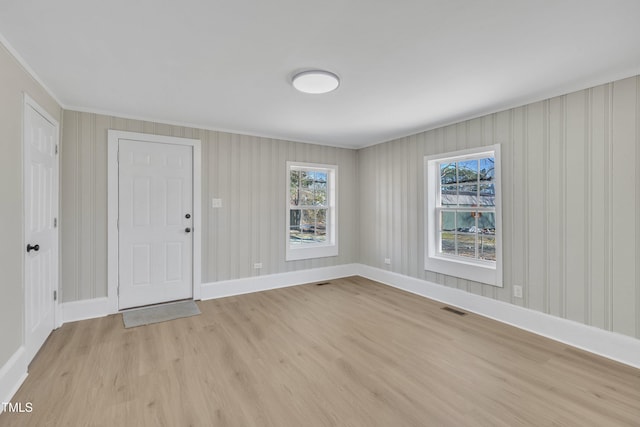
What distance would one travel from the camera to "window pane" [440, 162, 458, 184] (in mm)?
3901

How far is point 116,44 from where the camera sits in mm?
1992

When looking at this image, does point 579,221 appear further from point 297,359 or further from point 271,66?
point 271,66

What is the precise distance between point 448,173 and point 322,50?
264 centimetres

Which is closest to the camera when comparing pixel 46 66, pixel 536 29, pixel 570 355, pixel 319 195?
pixel 536 29

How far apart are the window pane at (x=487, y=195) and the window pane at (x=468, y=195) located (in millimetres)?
72

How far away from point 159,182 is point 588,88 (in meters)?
4.65

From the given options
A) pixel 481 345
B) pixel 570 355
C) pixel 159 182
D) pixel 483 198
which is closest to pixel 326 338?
pixel 481 345

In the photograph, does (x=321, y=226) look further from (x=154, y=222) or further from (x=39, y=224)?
(x=39, y=224)

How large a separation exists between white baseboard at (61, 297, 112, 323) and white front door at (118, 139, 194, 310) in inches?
6.3

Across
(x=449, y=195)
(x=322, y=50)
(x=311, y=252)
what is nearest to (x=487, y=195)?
(x=449, y=195)

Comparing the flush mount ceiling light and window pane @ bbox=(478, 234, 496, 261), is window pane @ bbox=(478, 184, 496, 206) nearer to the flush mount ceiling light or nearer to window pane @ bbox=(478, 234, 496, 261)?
window pane @ bbox=(478, 234, 496, 261)

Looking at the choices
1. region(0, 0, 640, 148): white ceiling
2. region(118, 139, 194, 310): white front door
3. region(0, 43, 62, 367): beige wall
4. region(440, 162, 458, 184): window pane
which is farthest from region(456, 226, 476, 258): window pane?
region(0, 43, 62, 367): beige wall

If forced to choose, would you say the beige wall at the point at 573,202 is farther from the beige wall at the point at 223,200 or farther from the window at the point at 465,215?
the beige wall at the point at 223,200

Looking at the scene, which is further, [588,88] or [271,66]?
[588,88]
